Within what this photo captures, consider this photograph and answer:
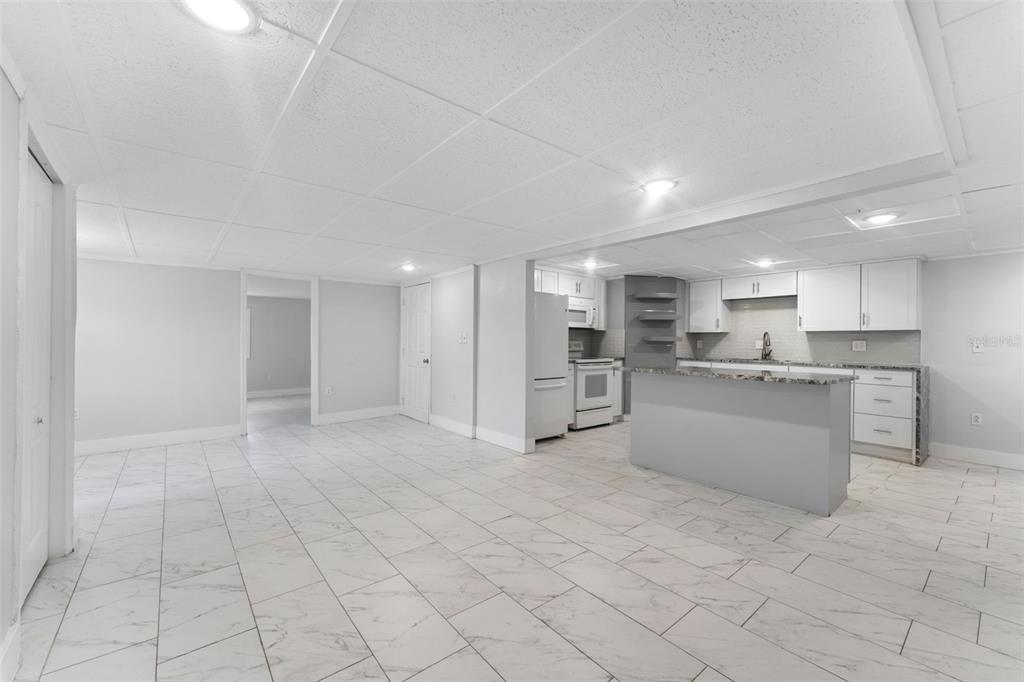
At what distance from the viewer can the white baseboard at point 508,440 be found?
16.0 feet

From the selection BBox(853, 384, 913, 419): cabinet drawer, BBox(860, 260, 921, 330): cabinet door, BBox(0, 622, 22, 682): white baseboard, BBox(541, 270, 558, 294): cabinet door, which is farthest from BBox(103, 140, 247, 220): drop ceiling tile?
BBox(860, 260, 921, 330): cabinet door

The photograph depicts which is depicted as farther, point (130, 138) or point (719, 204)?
point (719, 204)

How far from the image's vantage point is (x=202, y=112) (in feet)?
6.04

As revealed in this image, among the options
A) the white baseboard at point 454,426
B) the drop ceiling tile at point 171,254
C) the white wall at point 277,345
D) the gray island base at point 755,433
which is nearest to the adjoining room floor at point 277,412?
the white wall at point 277,345

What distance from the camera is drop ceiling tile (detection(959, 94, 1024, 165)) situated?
1.77 metres

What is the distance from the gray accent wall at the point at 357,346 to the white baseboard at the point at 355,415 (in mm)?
45

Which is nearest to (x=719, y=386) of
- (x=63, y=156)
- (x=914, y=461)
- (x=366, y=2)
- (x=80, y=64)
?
(x=914, y=461)

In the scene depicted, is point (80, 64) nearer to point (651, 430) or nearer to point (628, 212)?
point (628, 212)

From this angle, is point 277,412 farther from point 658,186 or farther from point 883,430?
point 883,430

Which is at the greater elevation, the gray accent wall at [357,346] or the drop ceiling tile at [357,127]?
the drop ceiling tile at [357,127]

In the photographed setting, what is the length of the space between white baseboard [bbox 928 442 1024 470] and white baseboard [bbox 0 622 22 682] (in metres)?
7.41

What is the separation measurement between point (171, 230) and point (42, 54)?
8.96 ft

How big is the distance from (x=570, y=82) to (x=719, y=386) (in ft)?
9.68

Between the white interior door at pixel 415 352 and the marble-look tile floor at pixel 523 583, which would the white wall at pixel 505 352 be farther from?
the white interior door at pixel 415 352
